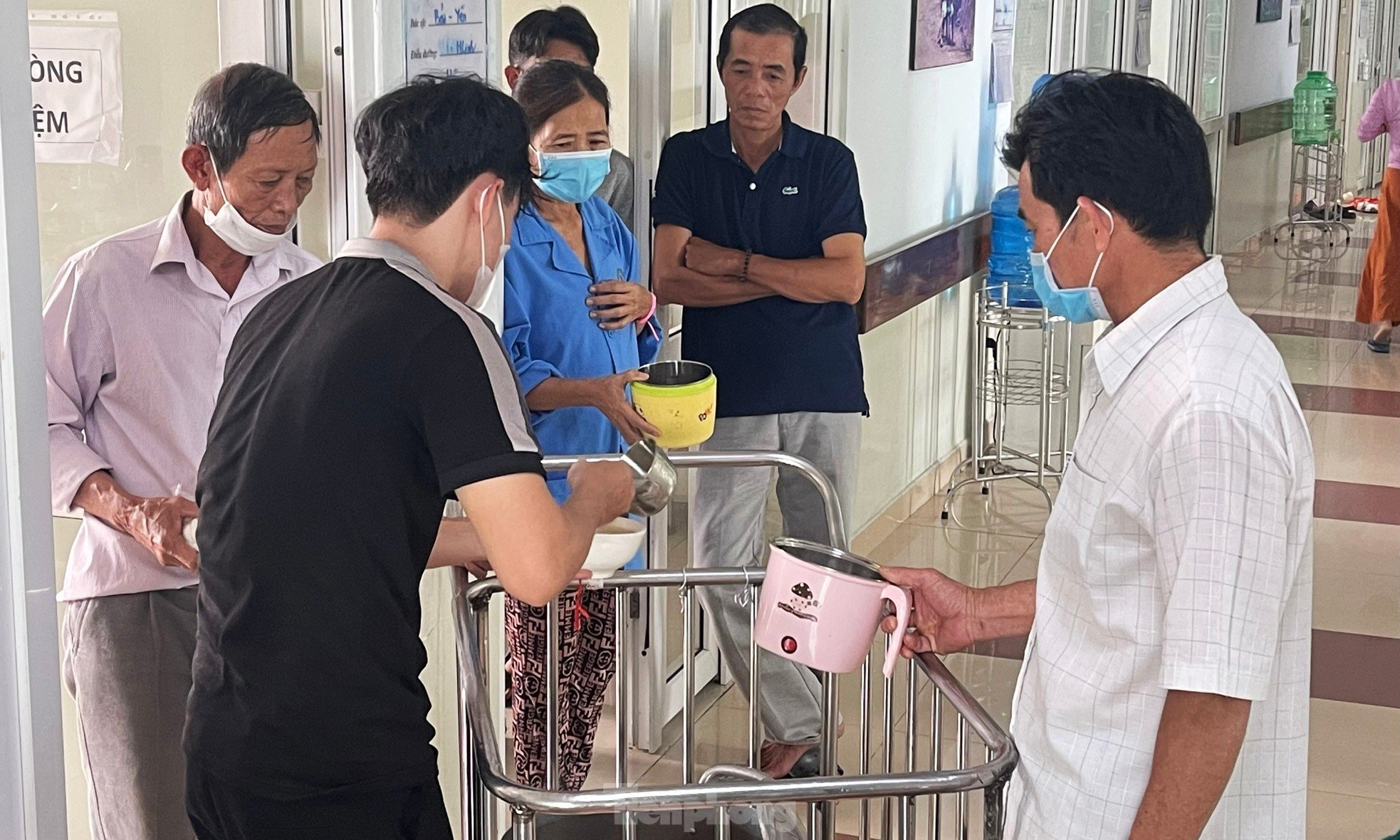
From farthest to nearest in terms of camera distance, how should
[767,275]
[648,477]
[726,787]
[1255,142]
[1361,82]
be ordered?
[1361,82]
[1255,142]
[767,275]
[648,477]
[726,787]

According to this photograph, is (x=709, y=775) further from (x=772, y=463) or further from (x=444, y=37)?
(x=444, y=37)

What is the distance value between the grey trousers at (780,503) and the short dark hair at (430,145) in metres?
1.89

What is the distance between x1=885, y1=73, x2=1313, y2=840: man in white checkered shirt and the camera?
1.47m

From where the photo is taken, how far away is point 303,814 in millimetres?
1729

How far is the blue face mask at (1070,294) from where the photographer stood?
1655 mm

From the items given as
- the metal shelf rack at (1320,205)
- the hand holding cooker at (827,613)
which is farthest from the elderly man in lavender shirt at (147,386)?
the metal shelf rack at (1320,205)

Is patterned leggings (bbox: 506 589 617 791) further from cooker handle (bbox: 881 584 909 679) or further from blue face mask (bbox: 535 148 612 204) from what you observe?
cooker handle (bbox: 881 584 909 679)

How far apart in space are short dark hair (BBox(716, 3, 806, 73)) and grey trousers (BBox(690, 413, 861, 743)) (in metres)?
0.84

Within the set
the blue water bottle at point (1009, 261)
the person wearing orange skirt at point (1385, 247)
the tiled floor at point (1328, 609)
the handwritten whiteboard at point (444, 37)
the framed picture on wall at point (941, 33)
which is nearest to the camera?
the handwritten whiteboard at point (444, 37)

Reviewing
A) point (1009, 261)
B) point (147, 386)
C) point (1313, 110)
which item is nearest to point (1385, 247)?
point (1313, 110)

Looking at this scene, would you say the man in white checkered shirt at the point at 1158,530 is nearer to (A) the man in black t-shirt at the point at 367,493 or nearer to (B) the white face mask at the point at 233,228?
(A) the man in black t-shirt at the point at 367,493

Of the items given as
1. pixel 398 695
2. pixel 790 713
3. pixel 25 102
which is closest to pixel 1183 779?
pixel 398 695

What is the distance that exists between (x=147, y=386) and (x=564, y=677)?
102cm

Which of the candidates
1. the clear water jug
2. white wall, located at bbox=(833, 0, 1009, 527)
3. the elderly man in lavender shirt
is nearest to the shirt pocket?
the elderly man in lavender shirt
